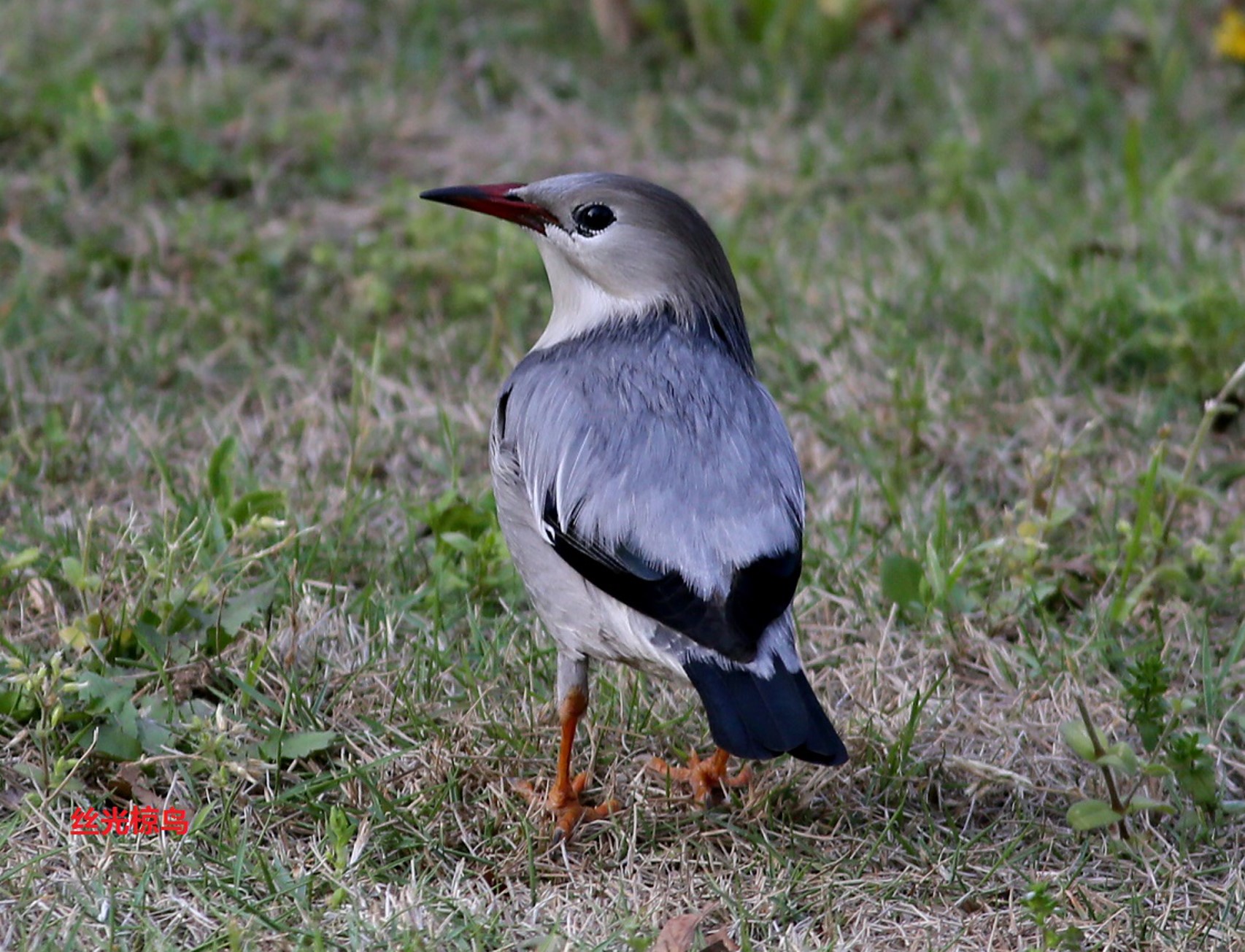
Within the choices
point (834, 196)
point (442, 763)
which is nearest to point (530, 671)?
point (442, 763)

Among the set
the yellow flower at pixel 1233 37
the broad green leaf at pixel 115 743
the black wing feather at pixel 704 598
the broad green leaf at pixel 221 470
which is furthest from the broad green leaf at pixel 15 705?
the yellow flower at pixel 1233 37

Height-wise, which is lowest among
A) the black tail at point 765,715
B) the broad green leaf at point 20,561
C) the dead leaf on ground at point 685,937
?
the dead leaf on ground at point 685,937

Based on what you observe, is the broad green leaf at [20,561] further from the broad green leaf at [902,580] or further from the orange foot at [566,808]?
the broad green leaf at [902,580]

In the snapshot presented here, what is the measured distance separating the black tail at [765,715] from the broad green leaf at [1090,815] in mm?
578

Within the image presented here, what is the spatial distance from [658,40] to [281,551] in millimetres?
4542

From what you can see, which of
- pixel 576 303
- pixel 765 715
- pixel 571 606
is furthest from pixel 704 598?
pixel 576 303

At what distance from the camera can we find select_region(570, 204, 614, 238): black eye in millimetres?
4113

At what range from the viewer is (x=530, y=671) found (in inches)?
161

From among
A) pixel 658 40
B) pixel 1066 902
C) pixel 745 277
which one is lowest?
pixel 1066 902

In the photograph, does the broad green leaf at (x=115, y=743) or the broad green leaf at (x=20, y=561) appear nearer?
the broad green leaf at (x=115, y=743)

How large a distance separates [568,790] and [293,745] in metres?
0.63

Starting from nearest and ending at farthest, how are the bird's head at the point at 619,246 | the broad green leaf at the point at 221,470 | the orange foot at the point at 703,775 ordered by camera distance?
1. the orange foot at the point at 703,775
2. the bird's head at the point at 619,246
3. the broad green leaf at the point at 221,470

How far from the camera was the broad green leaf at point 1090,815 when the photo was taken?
3383 mm

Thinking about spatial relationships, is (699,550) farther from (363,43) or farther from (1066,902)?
(363,43)
